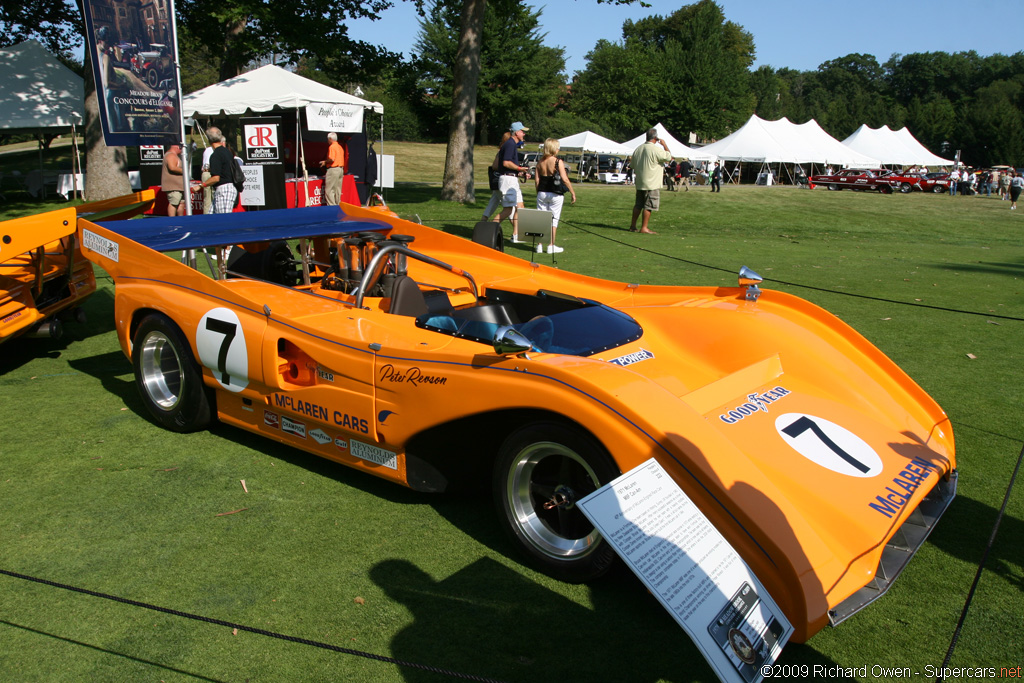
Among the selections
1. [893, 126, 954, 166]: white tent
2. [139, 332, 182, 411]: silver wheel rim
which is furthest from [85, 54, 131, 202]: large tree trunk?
[893, 126, 954, 166]: white tent

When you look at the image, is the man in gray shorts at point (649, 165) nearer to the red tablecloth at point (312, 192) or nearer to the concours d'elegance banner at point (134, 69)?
the red tablecloth at point (312, 192)

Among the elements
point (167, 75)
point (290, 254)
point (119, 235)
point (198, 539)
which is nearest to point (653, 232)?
point (167, 75)

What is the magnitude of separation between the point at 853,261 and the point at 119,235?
11.3 m

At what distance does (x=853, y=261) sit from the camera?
12117 mm

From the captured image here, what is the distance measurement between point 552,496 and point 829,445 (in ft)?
4.01

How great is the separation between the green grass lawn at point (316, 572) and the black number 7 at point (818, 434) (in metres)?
0.49

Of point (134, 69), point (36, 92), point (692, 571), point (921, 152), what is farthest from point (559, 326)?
point (921, 152)

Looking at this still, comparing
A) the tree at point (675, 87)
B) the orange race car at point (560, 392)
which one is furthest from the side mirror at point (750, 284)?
the tree at point (675, 87)

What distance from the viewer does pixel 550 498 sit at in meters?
2.94

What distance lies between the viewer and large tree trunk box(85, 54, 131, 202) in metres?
16.4

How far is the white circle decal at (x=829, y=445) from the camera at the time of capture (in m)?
2.95

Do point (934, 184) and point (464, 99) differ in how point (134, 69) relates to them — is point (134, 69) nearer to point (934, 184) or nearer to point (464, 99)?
point (464, 99)

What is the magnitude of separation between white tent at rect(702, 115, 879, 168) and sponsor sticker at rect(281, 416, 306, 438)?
39039mm

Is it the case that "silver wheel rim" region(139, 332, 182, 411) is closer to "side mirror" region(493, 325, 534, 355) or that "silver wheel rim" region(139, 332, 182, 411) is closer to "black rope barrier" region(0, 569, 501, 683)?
"black rope barrier" region(0, 569, 501, 683)
